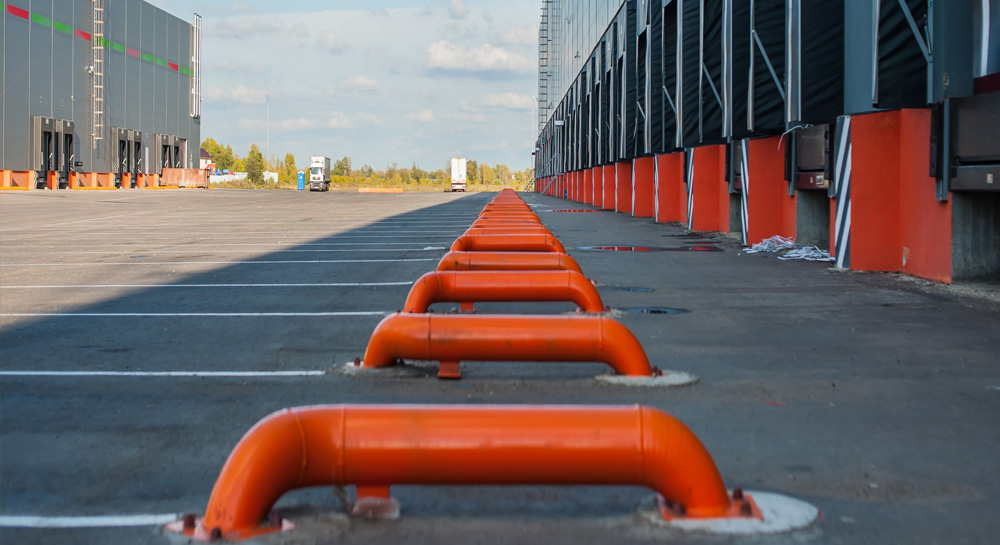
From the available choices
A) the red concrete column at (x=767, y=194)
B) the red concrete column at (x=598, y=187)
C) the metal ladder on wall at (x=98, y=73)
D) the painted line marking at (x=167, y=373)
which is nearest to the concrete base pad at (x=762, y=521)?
the painted line marking at (x=167, y=373)

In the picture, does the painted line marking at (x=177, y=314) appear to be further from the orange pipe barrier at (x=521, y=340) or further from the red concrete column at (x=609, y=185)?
the red concrete column at (x=609, y=185)

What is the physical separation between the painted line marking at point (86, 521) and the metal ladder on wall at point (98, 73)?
78.6m

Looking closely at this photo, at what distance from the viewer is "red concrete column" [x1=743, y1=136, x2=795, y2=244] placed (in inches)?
752

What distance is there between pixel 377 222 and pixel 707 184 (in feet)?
39.1

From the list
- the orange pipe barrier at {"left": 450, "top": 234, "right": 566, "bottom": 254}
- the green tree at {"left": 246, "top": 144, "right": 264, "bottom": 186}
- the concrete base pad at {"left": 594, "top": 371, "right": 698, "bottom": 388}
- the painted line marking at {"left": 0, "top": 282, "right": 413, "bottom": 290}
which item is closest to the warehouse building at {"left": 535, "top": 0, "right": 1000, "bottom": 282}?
the orange pipe barrier at {"left": 450, "top": 234, "right": 566, "bottom": 254}

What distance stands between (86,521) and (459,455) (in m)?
1.65

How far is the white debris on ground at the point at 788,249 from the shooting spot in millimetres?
15929

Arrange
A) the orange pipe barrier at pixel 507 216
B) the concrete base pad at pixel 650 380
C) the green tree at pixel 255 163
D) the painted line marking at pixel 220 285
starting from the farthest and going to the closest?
the green tree at pixel 255 163 → the orange pipe barrier at pixel 507 216 → the painted line marking at pixel 220 285 → the concrete base pad at pixel 650 380

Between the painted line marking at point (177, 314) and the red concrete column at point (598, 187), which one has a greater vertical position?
the red concrete column at point (598, 187)

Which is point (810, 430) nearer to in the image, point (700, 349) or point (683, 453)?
point (683, 453)

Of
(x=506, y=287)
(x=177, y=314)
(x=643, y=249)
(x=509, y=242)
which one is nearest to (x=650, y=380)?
(x=506, y=287)

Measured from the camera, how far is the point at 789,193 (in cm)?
1736

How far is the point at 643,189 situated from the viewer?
34.4 metres

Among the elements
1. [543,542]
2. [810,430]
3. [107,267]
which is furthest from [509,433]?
[107,267]
